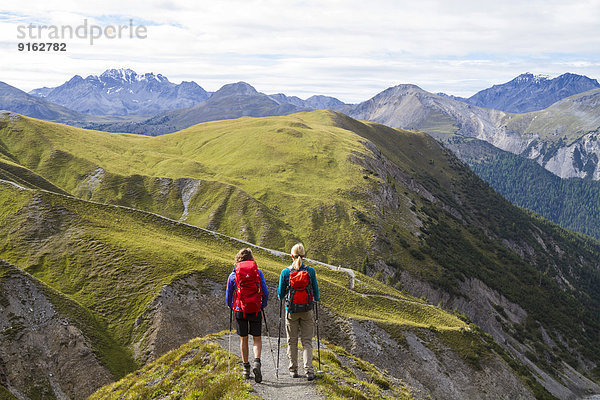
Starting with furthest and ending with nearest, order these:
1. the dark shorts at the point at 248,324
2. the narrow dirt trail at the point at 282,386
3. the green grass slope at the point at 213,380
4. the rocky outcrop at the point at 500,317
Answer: the rocky outcrop at the point at 500,317
the dark shorts at the point at 248,324
the green grass slope at the point at 213,380
the narrow dirt trail at the point at 282,386

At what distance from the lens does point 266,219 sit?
356 feet

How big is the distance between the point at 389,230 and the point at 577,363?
68.2 meters

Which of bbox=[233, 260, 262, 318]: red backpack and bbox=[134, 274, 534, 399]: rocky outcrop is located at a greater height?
bbox=[233, 260, 262, 318]: red backpack

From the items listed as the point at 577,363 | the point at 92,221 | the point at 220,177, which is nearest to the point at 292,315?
the point at 92,221

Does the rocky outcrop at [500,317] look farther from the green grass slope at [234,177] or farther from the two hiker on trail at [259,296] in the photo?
the two hiker on trail at [259,296]

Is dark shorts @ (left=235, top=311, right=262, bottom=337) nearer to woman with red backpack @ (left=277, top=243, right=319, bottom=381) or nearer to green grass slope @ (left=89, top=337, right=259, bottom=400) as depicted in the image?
woman with red backpack @ (left=277, top=243, right=319, bottom=381)

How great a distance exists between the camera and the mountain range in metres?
37.1

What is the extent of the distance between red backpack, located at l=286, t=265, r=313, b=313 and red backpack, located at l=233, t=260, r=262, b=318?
1416 mm

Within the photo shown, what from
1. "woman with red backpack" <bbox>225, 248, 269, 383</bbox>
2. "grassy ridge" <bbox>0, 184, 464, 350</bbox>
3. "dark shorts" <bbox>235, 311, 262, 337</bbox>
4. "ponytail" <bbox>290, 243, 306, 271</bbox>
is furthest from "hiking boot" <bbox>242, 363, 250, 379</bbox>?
"grassy ridge" <bbox>0, 184, 464, 350</bbox>

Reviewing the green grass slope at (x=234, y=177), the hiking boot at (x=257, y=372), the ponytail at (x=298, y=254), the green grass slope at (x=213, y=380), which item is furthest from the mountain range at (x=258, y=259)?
the ponytail at (x=298, y=254)

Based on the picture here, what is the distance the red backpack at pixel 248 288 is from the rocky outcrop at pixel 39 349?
2242 centimetres

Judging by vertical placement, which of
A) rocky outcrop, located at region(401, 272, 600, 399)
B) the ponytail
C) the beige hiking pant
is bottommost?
rocky outcrop, located at region(401, 272, 600, 399)

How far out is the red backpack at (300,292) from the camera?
56.0 feet

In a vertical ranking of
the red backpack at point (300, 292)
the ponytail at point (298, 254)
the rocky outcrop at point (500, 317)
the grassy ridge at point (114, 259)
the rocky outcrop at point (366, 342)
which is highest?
the ponytail at point (298, 254)
